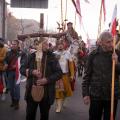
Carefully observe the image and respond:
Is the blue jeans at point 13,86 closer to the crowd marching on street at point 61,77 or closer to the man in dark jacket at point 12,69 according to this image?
the man in dark jacket at point 12,69

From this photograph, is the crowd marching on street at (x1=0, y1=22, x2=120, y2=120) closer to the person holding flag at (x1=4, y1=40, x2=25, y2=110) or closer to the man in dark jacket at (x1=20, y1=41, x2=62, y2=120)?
the man in dark jacket at (x1=20, y1=41, x2=62, y2=120)

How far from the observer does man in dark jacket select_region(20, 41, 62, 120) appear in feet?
22.8

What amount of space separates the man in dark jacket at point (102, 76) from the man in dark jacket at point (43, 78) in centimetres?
86

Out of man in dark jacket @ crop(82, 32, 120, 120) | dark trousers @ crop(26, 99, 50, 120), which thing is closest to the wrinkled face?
man in dark jacket @ crop(82, 32, 120, 120)

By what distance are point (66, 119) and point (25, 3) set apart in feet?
125

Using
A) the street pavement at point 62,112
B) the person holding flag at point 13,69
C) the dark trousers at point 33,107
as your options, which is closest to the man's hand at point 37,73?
the dark trousers at point 33,107

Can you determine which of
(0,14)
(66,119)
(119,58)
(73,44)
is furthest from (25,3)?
(119,58)

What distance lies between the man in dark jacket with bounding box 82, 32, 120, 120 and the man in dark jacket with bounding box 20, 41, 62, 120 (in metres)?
0.86

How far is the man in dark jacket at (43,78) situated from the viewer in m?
6.95

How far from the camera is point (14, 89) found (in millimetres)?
11281

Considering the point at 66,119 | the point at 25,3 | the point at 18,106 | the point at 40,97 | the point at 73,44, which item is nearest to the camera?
the point at 40,97

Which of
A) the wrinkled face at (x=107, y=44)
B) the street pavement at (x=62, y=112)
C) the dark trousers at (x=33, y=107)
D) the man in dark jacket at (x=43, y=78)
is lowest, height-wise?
the street pavement at (x=62, y=112)

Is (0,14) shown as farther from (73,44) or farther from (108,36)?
(108,36)

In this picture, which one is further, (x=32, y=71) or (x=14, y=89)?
(x=14, y=89)
